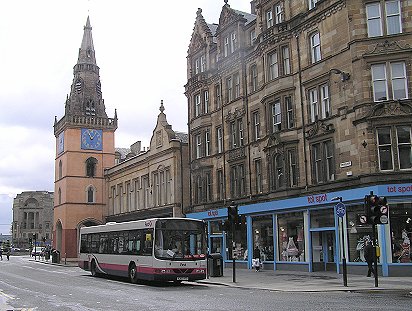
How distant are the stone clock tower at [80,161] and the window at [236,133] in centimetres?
3351

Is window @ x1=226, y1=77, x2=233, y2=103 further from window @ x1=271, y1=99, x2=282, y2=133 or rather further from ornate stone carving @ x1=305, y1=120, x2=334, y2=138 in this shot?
ornate stone carving @ x1=305, y1=120, x2=334, y2=138

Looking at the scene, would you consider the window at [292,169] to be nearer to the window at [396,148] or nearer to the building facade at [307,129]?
the building facade at [307,129]

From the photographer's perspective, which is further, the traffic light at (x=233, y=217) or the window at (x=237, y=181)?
the window at (x=237, y=181)

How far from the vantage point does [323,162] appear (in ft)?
95.7

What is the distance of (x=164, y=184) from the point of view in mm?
49500

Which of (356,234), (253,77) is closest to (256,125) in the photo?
(253,77)

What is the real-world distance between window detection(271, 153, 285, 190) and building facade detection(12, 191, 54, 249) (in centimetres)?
12250

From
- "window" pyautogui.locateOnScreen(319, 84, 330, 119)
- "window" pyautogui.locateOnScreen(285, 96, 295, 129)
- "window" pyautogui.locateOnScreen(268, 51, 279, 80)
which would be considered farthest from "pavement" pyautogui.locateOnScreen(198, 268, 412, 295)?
"window" pyautogui.locateOnScreen(268, 51, 279, 80)

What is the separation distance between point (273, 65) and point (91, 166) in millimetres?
40783

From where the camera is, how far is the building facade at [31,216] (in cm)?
14562

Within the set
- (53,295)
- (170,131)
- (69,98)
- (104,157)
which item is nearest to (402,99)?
(53,295)

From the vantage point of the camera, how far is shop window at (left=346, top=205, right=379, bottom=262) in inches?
1035

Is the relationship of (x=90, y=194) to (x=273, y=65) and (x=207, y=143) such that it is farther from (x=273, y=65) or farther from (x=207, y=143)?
(x=273, y=65)

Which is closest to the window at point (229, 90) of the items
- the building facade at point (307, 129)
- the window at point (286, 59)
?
the building facade at point (307, 129)
